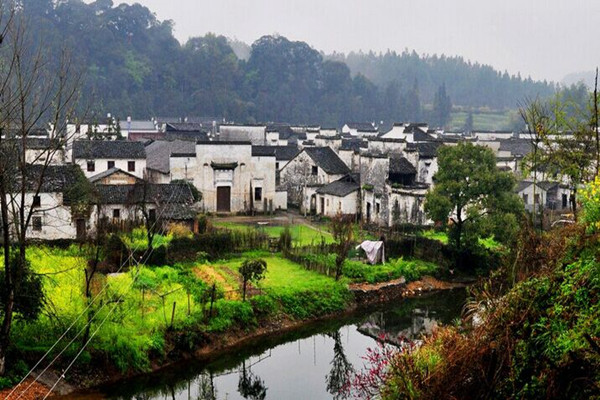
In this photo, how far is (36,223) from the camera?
25031mm

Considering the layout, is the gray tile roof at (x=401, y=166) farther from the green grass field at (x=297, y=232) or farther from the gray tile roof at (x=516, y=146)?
the gray tile roof at (x=516, y=146)

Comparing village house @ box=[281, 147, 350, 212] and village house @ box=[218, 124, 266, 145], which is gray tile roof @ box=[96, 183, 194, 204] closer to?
village house @ box=[281, 147, 350, 212]

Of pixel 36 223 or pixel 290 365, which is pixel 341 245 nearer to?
pixel 290 365

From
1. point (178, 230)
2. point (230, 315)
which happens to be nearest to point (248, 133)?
point (178, 230)

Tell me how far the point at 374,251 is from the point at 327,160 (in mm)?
13713

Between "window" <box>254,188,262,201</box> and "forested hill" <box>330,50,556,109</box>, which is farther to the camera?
"forested hill" <box>330,50,556,109</box>

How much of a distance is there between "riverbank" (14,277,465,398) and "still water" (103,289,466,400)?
0.26 meters

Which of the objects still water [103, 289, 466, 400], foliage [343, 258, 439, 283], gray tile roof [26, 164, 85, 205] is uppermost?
gray tile roof [26, 164, 85, 205]

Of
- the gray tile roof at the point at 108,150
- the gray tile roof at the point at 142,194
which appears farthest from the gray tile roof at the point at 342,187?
the gray tile roof at the point at 108,150

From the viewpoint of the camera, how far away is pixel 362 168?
34.0m

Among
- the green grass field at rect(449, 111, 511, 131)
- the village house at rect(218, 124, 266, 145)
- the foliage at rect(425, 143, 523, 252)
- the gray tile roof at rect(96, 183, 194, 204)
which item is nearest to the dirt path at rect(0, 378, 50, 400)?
the gray tile roof at rect(96, 183, 194, 204)

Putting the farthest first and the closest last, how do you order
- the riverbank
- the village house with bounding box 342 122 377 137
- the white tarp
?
1. the village house with bounding box 342 122 377 137
2. the white tarp
3. the riverbank

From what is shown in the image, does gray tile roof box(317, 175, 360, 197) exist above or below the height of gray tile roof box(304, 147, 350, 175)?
below

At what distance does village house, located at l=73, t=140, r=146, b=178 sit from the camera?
35750 mm
